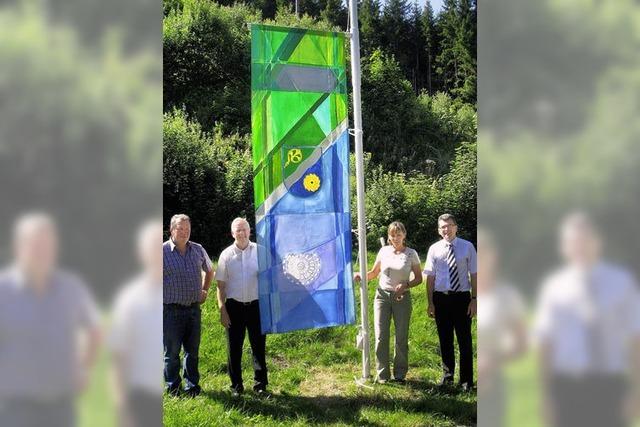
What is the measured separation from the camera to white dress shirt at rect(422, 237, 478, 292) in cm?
488

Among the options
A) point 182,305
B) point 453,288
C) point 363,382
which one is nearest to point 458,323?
point 453,288

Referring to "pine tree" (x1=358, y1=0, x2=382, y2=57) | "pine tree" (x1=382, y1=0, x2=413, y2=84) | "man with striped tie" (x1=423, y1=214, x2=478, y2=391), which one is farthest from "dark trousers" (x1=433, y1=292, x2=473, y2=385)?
"pine tree" (x1=382, y1=0, x2=413, y2=84)

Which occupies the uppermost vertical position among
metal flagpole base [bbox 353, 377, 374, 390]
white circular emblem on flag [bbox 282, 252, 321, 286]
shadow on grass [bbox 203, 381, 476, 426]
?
white circular emblem on flag [bbox 282, 252, 321, 286]

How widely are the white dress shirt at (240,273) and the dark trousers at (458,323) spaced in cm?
148
